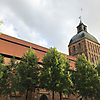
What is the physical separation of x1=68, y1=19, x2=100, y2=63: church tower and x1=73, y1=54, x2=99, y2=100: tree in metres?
15.6

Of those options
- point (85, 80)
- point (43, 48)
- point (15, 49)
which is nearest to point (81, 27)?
point (43, 48)

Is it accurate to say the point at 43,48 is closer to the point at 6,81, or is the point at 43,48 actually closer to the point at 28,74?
the point at 28,74

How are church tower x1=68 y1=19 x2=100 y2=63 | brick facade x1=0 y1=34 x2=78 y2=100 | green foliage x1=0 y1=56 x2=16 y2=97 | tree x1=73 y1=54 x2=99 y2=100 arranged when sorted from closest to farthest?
green foliage x1=0 y1=56 x2=16 y2=97 < tree x1=73 y1=54 x2=99 y2=100 < brick facade x1=0 y1=34 x2=78 y2=100 < church tower x1=68 y1=19 x2=100 y2=63

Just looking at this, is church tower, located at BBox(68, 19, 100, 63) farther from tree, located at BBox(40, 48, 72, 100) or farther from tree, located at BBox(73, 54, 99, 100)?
tree, located at BBox(40, 48, 72, 100)

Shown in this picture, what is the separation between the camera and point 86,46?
1416 inches

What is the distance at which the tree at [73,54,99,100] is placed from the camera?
17.8m

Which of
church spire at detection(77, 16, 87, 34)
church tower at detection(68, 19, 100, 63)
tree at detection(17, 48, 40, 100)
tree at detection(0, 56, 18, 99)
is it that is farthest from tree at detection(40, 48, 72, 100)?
church spire at detection(77, 16, 87, 34)

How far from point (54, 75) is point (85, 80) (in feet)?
21.0

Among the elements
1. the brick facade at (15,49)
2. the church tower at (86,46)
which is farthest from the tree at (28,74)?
the church tower at (86,46)

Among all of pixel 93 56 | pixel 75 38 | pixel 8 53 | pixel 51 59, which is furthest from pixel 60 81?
pixel 75 38

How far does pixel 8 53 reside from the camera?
19.9 meters

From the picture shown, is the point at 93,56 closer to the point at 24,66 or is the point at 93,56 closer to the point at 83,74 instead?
the point at 83,74

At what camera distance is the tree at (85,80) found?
58.5ft

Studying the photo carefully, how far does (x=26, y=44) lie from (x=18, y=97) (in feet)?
37.1
